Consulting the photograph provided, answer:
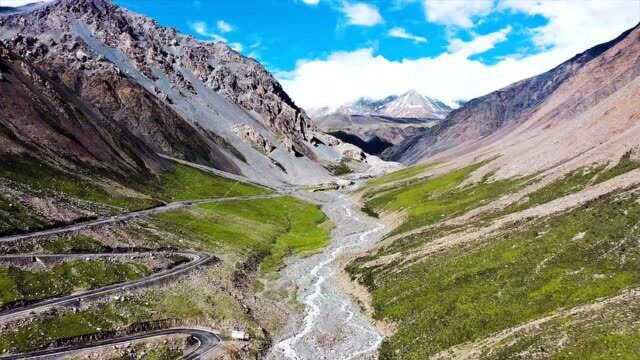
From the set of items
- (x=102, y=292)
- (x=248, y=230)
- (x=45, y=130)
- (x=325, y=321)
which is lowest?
(x=325, y=321)

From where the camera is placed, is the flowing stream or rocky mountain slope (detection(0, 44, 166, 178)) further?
rocky mountain slope (detection(0, 44, 166, 178))

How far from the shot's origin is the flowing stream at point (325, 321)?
73.9 m

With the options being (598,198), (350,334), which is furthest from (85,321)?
(598,198)

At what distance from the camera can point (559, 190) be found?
126 meters

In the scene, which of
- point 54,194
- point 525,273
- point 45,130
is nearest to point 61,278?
point 54,194

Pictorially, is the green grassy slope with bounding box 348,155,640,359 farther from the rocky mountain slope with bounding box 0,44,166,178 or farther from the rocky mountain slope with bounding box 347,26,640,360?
the rocky mountain slope with bounding box 0,44,166,178

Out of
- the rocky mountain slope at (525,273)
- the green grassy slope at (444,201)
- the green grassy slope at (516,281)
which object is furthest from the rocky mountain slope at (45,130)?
the green grassy slope at (516,281)

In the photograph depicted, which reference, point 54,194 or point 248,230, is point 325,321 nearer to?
point 54,194

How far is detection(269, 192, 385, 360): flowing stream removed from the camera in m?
73.9

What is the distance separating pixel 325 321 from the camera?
3371 inches

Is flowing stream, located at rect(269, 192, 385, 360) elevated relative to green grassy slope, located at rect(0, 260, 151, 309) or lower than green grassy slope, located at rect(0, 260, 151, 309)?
lower

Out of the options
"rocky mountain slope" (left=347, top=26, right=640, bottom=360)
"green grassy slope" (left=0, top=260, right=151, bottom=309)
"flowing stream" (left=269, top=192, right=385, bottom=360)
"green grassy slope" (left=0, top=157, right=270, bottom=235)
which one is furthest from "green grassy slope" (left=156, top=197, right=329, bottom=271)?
"green grassy slope" (left=0, top=260, right=151, bottom=309)

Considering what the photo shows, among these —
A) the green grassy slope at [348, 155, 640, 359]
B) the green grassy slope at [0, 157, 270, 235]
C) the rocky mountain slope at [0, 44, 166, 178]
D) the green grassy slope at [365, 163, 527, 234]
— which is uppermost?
the rocky mountain slope at [0, 44, 166, 178]

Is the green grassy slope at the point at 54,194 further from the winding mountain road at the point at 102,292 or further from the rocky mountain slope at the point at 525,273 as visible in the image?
the rocky mountain slope at the point at 525,273
